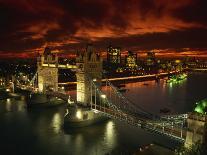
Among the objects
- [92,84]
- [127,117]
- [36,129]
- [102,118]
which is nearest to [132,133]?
[127,117]

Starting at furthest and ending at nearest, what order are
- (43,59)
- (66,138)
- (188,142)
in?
(43,59) → (66,138) → (188,142)

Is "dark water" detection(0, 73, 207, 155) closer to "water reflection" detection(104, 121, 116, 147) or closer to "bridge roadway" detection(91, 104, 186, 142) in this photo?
"water reflection" detection(104, 121, 116, 147)

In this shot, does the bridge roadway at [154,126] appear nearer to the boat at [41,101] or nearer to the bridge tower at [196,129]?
the bridge tower at [196,129]

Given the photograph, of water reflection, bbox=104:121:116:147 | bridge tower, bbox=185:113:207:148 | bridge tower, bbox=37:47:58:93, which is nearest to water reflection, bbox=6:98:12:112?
bridge tower, bbox=37:47:58:93

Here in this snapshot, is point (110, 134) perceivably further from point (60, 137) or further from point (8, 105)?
point (8, 105)

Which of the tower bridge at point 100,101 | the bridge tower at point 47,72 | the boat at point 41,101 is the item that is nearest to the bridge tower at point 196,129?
the tower bridge at point 100,101

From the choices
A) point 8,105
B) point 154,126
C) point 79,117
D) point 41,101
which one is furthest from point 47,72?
point 154,126

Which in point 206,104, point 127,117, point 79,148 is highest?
point 206,104

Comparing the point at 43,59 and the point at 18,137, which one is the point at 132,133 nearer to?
the point at 18,137

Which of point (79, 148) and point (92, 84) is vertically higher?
point (92, 84)
